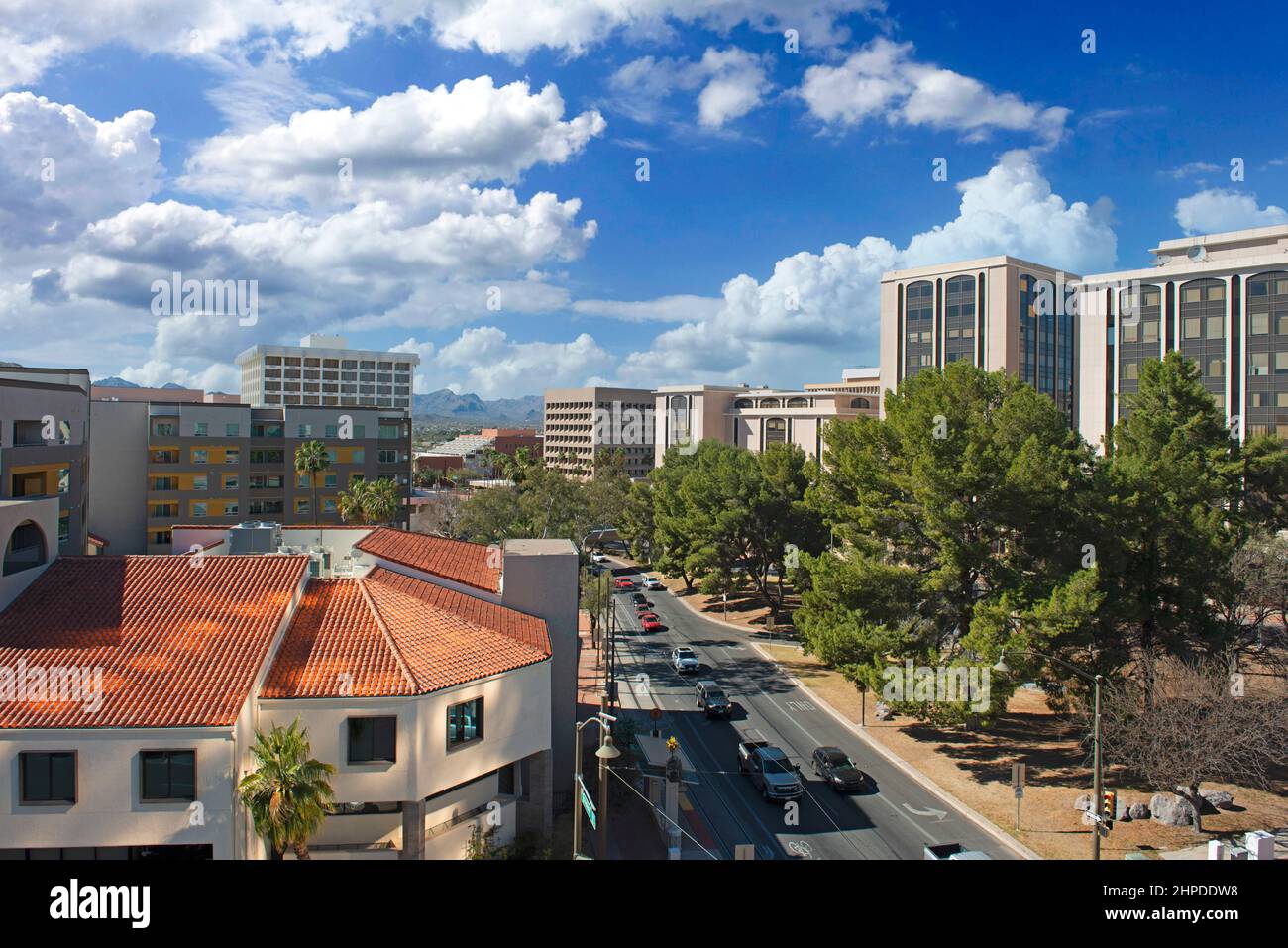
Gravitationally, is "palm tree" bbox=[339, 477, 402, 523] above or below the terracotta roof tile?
above

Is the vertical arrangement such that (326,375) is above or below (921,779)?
above

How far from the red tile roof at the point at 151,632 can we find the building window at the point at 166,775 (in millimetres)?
739

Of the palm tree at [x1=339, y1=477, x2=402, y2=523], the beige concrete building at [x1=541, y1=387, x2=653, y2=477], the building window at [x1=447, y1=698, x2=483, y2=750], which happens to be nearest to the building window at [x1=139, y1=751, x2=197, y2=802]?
the building window at [x1=447, y1=698, x2=483, y2=750]

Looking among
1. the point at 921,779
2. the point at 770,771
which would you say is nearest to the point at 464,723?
the point at 770,771

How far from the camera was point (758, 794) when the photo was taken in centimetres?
2916

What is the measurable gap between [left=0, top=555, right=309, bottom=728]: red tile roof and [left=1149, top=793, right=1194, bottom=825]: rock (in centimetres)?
2593

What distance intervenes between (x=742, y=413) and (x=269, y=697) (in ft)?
308

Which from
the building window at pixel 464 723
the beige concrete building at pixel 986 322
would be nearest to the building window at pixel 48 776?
the building window at pixel 464 723

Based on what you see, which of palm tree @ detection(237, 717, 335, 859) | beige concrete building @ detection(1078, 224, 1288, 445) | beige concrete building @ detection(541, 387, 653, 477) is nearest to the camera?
palm tree @ detection(237, 717, 335, 859)

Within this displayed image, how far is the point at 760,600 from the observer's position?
217ft

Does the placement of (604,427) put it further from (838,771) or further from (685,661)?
(838,771)

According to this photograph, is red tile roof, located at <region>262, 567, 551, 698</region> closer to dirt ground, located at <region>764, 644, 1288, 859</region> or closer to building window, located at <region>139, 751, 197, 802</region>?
building window, located at <region>139, 751, 197, 802</region>

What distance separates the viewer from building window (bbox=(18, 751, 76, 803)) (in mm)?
16625
